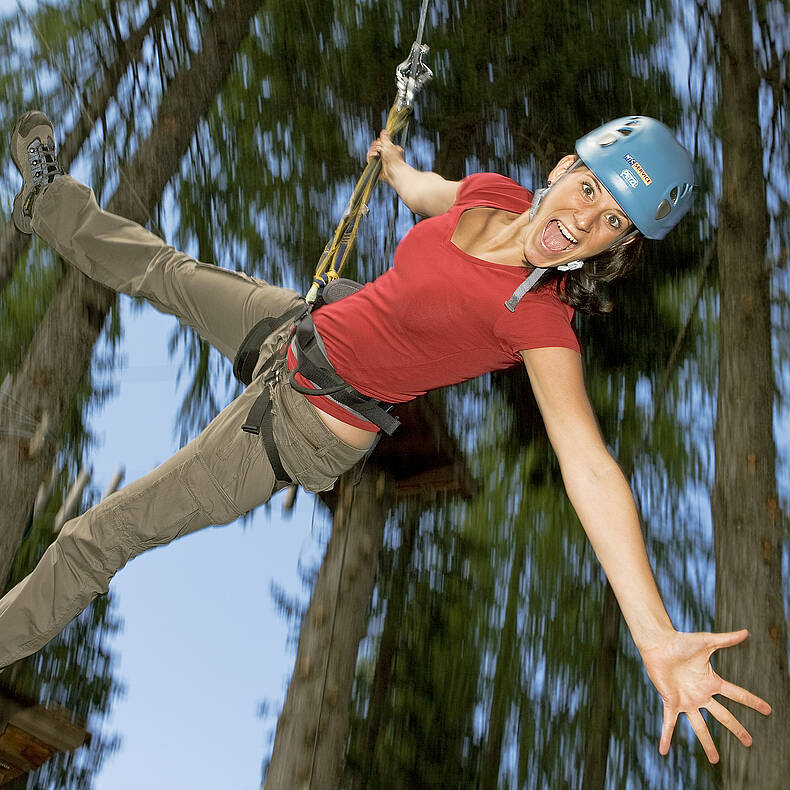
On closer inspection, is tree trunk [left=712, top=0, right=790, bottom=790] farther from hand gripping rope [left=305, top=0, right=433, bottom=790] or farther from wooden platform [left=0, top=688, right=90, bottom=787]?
wooden platform [left=0, top=688, right=90, bottom=787]

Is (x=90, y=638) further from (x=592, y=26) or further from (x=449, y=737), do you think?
(x=592, y=26)

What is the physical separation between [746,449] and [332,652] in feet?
8.23

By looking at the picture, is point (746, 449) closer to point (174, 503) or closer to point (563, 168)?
point (563, 168)

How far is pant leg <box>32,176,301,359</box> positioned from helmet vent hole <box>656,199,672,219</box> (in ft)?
3.66

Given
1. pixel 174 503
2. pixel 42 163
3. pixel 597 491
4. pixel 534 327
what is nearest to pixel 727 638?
pixel 597 491

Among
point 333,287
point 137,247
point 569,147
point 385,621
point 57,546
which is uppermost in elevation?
point 569,147

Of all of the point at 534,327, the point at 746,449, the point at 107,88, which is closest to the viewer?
the point at 534,327

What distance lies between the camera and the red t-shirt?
6.22 ft

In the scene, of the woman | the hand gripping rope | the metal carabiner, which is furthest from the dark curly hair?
the metal carabiner

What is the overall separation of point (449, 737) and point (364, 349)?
6.61 metres

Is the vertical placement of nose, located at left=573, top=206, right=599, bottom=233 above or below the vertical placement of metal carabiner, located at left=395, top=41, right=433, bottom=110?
below

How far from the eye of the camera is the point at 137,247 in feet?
8.96

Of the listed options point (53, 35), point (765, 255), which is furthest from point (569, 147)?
point (53, 35)

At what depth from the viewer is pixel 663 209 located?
79.7 inches
